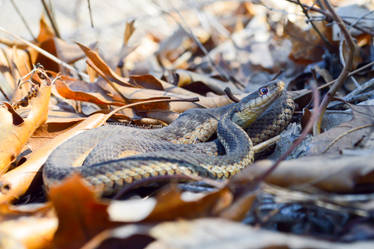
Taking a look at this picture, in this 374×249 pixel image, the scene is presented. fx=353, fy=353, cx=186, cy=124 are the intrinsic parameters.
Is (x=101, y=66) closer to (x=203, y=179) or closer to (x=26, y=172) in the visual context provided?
(x=26, y=172)

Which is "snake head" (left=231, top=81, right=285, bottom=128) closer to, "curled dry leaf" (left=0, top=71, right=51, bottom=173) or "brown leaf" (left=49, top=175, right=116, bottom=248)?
"curled dry leaf" (left=0, top=71, right=51, bottom=173)

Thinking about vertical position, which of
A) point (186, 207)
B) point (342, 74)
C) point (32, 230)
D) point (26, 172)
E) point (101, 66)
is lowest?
point (26, 172)

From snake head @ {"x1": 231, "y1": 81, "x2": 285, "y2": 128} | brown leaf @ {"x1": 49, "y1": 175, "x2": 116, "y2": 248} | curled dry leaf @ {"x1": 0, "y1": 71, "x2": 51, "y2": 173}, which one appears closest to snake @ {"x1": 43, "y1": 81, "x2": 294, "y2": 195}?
snake head @ {"x1": 231, "y1": 81, "x2": 285, "y2": 128}

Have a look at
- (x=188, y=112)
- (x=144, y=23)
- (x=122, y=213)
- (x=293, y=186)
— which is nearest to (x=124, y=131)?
(x=188, y=112)

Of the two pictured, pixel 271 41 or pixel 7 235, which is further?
pixel 271 41

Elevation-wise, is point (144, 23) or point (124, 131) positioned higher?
point (144, 23)

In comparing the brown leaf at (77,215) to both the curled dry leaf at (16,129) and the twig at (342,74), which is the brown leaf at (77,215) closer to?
the curled dry leaf at (16,129)

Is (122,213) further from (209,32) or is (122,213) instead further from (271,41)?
(209,32)

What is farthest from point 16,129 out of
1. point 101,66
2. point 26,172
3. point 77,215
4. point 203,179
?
point 203,179
